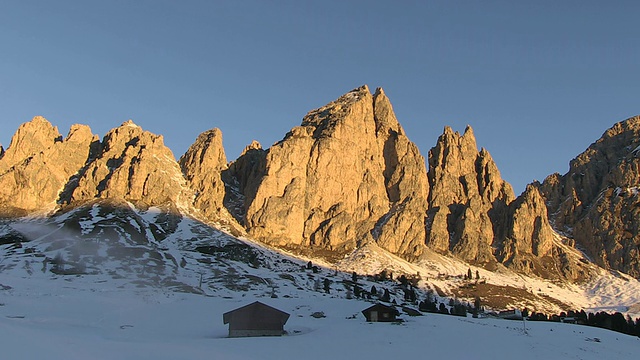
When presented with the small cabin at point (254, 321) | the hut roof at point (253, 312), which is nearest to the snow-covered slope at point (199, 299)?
the small cabin at point (254, 321)

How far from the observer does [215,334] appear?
59.1 metres

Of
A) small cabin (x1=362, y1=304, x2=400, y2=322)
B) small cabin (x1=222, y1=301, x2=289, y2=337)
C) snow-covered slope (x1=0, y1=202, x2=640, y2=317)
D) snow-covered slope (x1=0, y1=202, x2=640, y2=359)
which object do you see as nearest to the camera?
snow-covered slope (x1=0, y1=202, x2=640, y2=359)

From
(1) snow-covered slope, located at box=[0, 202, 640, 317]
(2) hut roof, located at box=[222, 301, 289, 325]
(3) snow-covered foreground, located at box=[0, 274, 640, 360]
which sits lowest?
(3) snow-covered foreground, located at box=[0, 274, 640, 360]

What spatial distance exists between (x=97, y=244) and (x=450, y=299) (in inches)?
4194

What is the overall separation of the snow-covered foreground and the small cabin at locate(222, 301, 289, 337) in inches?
89.1

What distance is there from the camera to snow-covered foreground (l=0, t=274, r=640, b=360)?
3556 cm

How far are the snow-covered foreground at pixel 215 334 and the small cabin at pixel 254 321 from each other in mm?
2264

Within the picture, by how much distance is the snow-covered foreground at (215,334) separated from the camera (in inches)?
1400

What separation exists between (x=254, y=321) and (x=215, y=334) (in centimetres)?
465

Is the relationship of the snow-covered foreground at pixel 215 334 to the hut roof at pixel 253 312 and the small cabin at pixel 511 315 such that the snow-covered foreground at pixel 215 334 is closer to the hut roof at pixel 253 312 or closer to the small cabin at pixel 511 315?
the hut roof at pixel 253 312

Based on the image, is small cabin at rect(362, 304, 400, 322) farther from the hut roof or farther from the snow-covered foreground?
the hut roof

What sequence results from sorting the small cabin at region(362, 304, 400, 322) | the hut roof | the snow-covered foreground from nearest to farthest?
the snow-covered foreground → the hut roof → the small cabin at region(362, 304, 400, 322)

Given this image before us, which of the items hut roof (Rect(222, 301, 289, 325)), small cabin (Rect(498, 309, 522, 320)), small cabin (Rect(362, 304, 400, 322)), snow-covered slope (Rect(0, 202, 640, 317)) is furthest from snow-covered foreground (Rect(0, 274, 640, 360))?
small cabin (Rect(498, 309, 522, 320))

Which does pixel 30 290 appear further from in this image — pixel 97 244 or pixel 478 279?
pixel 478 279
